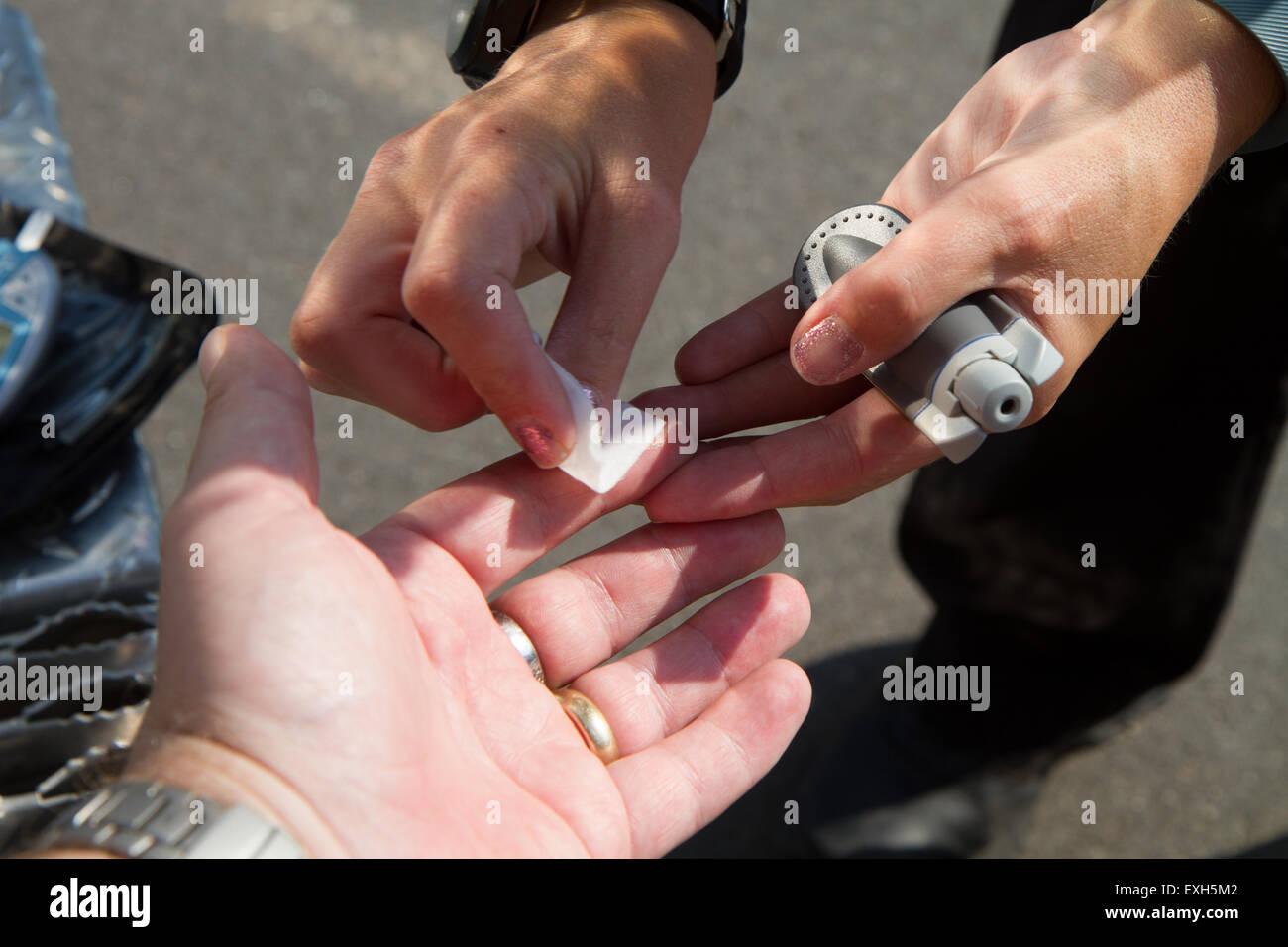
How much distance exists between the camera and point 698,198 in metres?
3.22

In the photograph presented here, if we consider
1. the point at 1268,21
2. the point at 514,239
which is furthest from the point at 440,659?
the point at 1268,21

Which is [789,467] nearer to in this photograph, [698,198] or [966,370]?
[966,370]

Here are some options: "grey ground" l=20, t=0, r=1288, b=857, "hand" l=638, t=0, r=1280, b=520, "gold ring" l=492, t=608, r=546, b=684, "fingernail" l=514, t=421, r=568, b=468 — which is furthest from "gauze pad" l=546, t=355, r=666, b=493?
"grey ground" l=20, t=0, r=1288, b=857

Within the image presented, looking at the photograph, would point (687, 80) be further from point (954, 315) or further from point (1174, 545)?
point (1174, 545)

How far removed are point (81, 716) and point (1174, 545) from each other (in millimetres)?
1911

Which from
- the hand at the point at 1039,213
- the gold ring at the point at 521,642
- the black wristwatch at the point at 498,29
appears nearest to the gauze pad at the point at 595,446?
the hand at the point at 1039,213

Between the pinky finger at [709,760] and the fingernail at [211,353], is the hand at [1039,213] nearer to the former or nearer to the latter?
the pinky finger at [709,760]

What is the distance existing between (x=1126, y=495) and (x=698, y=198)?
1.73 meters

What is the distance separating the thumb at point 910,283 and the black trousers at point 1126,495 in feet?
1.89

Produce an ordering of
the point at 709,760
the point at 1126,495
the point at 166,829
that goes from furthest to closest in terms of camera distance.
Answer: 1. the point at 1126,495
2. the point at 709,760
3. the point at 166,829

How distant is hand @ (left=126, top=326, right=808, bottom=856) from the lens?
1.20 metres

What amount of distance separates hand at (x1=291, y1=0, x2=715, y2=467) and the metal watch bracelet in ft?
1.99

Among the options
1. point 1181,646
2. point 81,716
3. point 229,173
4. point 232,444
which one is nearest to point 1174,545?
point 1181,646
